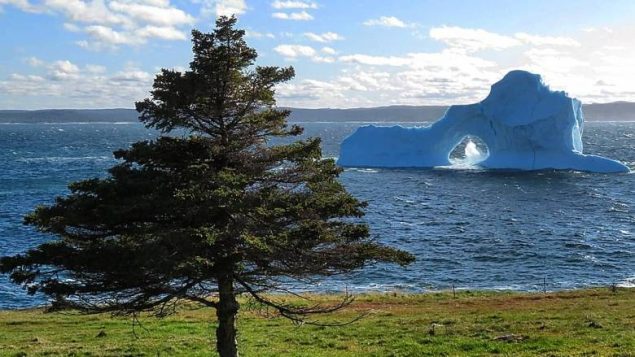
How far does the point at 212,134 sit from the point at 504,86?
67.4m

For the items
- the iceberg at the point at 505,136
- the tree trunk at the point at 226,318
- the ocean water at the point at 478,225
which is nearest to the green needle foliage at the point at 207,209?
Answer: the tree trunk at the point at 226,318

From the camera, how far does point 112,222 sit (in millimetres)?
11203

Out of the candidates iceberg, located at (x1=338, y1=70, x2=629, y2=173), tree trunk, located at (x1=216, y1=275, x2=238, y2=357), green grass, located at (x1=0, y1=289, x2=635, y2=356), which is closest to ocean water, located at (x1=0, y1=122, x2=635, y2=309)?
iceberg, located at (x1=338, y1=70, x2=629, y2=173)

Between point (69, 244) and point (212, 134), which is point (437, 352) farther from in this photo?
point (69, 244)

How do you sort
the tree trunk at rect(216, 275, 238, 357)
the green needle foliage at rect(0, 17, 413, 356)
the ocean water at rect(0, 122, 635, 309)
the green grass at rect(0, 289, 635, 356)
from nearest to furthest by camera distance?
the green needle foliage at rect(0, 17, 413, 356) → the tree trunk at rect(216, 275, 238, 357) → the green grass at rect(0, 289, 635, 356) → the ocean water at rect(0, 122, 635, 309)

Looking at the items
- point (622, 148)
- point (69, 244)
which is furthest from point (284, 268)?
point (622, 148)

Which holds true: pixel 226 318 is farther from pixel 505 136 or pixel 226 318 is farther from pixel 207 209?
pixel 505 136

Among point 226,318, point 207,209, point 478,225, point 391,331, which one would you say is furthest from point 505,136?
point 207,209

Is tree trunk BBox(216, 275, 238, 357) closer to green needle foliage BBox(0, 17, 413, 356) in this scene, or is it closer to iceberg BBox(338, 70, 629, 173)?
green needle foliage BBox(0, 17, 413, 356)

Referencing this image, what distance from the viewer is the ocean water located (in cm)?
3662

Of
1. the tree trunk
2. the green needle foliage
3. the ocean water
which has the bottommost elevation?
the ocean water

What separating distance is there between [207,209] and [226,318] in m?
2.48

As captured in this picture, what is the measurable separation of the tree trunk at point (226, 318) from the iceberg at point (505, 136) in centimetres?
6436

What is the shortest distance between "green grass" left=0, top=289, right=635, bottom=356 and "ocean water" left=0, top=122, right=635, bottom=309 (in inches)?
267
